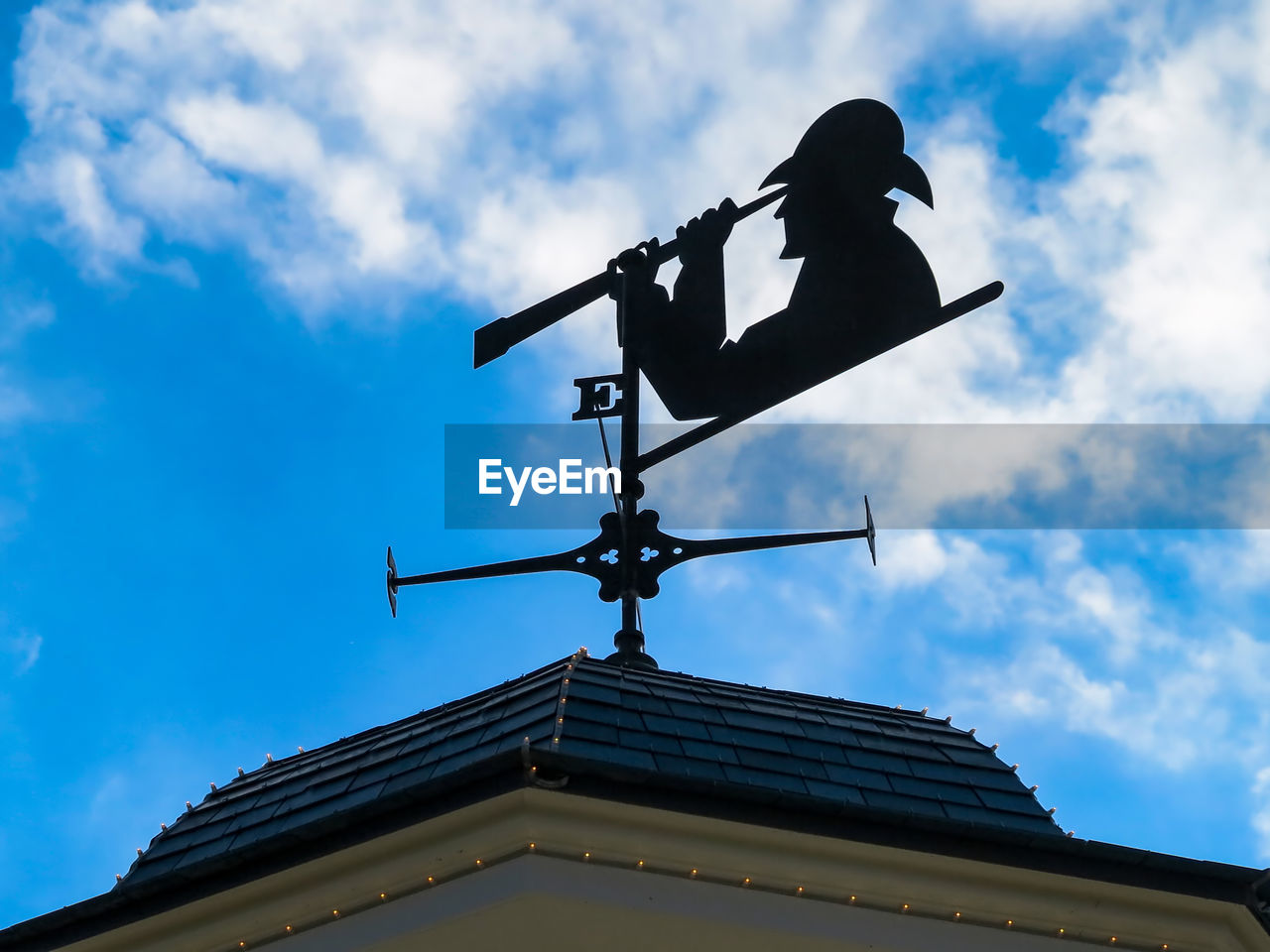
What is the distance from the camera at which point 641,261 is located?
30.1ft

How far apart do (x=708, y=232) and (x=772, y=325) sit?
3.04 ft

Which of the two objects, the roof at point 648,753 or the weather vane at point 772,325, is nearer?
the roof at point 648,753

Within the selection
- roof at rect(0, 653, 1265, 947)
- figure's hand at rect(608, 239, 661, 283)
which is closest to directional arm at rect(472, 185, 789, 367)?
figure's hand at rect(608, 239, 661, 283)

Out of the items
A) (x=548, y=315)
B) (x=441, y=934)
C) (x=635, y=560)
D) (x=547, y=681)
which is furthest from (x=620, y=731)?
(x=548, y=315)

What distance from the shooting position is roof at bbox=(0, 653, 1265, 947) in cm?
540

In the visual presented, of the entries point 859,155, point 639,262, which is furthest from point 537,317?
point 859,155

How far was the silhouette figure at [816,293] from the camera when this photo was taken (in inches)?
314

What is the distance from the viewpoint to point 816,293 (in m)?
8.16

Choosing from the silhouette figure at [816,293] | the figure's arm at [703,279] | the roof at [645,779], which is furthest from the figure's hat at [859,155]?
the roof at [645,779]

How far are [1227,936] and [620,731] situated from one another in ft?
7.93

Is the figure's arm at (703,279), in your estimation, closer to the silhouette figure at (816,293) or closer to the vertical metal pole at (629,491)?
the silhouette figure at (816,293)

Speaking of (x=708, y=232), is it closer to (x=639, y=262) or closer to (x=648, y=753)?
(x=639, y=262)

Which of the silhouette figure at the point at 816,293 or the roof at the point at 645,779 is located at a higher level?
the silhouette figure at the point at 816,293

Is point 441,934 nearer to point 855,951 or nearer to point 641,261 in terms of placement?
point 855,951
